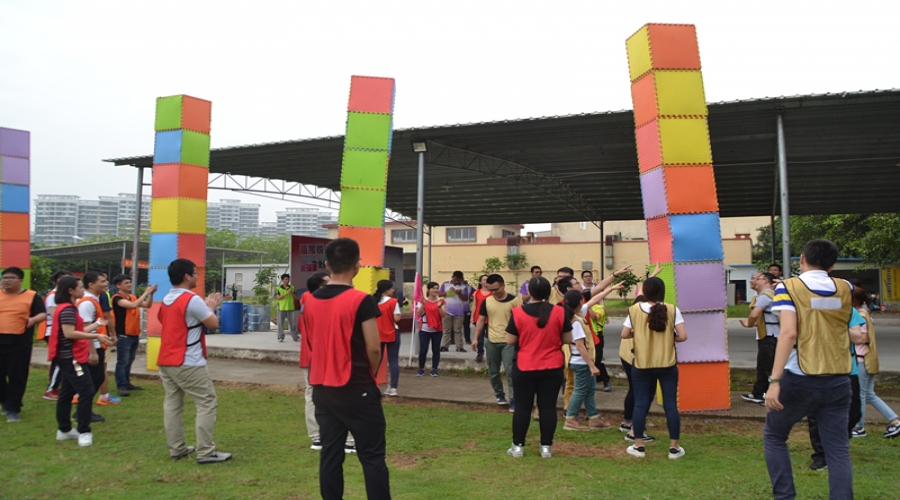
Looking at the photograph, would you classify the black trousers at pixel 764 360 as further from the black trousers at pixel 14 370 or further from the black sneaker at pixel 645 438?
the black trousers at pixel 14 370

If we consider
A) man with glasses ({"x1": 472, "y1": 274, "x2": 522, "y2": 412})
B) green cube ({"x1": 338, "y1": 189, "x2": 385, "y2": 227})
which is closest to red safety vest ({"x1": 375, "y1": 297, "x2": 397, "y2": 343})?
man with glasses ({"x1": 472, "y1": 274, "x2": 522, "y2": 412})

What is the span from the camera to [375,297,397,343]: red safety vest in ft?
25.9

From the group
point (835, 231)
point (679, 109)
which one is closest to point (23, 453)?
point (679, 109)

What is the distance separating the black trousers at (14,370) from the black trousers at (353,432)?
5317 millimetres

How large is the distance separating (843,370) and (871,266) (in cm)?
3640

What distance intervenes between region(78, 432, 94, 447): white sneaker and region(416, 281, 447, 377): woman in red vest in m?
4.77

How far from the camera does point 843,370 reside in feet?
12.4

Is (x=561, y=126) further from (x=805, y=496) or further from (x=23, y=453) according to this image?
(x=23, y=453)

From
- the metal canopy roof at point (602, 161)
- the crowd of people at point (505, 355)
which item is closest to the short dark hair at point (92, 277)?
the crowd of people at point (505, 355)

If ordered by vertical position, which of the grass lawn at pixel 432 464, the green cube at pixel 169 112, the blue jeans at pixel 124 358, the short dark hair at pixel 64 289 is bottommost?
the grass lawn at pixel 432 464

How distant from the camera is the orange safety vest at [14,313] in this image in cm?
698

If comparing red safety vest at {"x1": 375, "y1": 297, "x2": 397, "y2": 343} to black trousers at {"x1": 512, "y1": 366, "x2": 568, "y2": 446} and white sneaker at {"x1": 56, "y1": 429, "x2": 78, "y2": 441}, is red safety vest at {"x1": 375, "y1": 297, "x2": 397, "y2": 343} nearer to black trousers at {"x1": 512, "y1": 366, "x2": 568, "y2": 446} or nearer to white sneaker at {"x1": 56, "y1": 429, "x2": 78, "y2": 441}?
black trousers at {"x1": 512, "y1": 366, "x2": 568, "y2": 446}

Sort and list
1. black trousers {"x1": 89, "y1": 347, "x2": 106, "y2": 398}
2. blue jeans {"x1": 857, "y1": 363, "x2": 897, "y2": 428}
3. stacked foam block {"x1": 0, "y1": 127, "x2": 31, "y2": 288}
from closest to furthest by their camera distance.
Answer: blue jeans {"x1": 857, "y1": 363, "x2": 897, "y2": 428}
black trousers {"x1": 89, "y1": 347, "x2": 106, "y2": 398}
stacked foam block {"x1": 0, "y1": 127, "x2": 31, "y2": 288}

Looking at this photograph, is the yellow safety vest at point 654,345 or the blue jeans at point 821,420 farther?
the yellow safety vest at point 654,345
